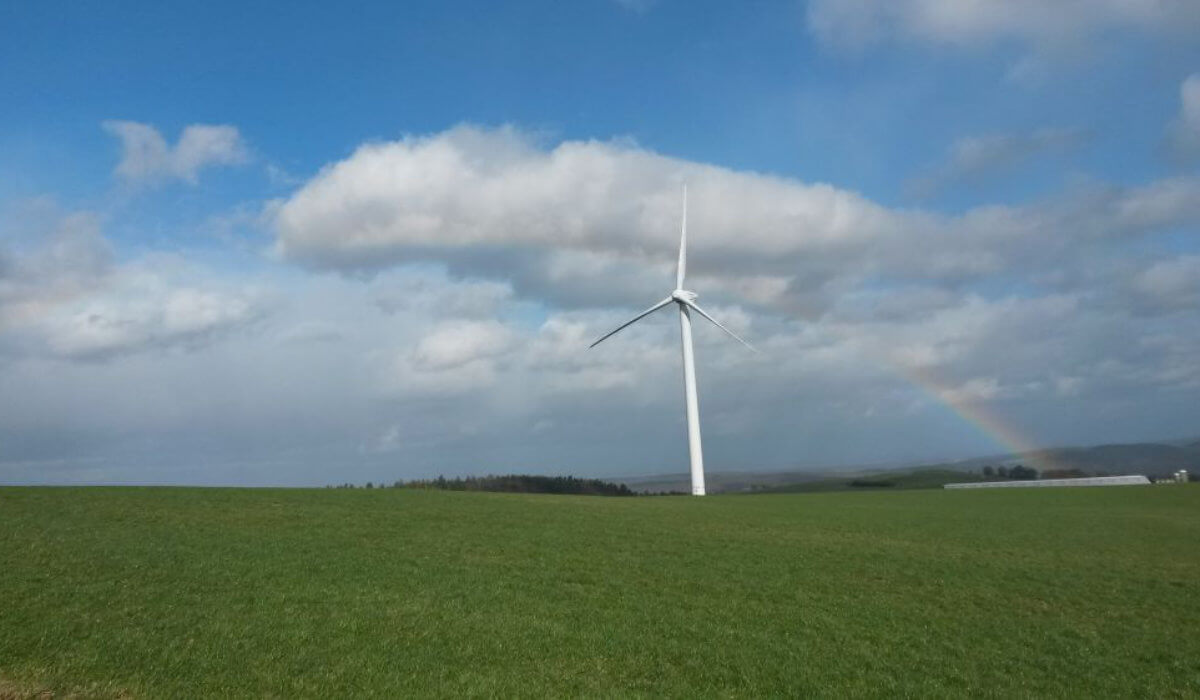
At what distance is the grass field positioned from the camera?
13320 mm

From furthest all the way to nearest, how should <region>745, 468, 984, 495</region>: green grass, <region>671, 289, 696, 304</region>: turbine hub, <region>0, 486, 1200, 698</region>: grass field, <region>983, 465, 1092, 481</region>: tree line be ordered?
1. <region>983, 465, 1092, 481</region>: tree line
2. <region>745, 468, 984, 495</region>: green grass
3. <region>671, 289, 696, 304</region>: turbine hub
4. <region>0, 486, 1200, 698</region>: grass field

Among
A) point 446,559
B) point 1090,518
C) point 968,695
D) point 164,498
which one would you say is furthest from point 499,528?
point 1090,518

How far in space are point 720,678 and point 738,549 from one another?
13.2 metres

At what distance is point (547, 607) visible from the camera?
17.6 m

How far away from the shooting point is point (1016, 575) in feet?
78.1

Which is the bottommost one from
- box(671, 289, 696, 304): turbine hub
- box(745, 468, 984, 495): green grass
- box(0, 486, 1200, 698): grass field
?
box(0, 486, 1200, 698): grass field

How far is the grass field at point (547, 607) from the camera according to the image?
13.3m

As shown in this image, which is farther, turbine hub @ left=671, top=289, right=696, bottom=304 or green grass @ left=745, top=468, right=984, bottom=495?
green grass @ left=745, top=468, right=984, bottom=495

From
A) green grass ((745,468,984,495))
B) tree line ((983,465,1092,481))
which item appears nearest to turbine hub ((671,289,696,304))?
green grass ((745,468,984,495))

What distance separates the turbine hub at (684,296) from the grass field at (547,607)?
33.7m

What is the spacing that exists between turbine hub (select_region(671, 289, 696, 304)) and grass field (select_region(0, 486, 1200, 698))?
1325 inches

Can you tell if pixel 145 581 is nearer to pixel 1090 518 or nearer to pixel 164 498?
pixel 164 498

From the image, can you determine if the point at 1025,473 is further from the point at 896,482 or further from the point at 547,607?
the point at 547,607

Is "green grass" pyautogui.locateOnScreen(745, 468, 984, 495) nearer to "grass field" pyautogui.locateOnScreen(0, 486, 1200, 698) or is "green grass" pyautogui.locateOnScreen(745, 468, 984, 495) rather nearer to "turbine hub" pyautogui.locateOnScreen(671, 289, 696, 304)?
"turbine hub" pyautogui.locateOnScreen(671, 289, 696, 304)
